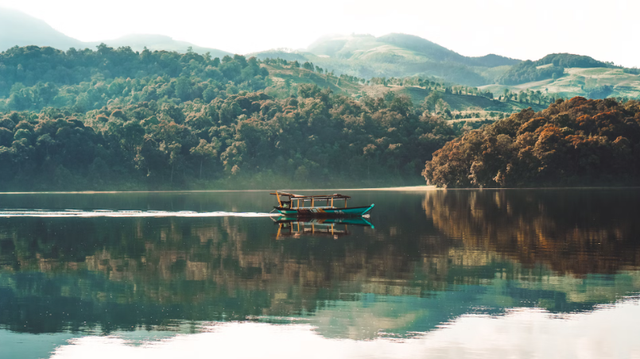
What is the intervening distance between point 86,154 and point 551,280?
410 feet

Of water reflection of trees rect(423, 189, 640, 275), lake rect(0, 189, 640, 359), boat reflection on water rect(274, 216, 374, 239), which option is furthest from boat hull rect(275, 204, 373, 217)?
lake rect(0, 189, 640, 359)

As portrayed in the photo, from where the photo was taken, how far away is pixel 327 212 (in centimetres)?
4800

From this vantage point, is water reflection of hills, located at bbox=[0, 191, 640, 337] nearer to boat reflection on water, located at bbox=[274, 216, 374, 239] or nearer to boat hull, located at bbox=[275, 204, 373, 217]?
boat reflection on water, located at bbox=[274, 216, 374, 239]

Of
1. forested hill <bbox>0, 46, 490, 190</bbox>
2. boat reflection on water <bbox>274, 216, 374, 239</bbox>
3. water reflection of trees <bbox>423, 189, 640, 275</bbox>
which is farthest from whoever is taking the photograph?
forested hill <bbox>0, 46, 490, 190</bbox>

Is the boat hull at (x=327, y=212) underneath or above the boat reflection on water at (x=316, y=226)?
above

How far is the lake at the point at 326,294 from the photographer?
555 inches

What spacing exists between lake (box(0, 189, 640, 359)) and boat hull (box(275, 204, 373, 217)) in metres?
11.5

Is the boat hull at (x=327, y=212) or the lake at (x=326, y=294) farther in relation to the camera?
the boat hull at (x=327, y=212)

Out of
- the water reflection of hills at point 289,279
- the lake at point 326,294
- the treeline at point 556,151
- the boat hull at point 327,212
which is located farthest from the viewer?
the treeline at point 556,151

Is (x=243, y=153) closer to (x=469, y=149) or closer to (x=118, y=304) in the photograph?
(x=469, y=149)

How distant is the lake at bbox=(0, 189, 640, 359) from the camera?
46.2ft

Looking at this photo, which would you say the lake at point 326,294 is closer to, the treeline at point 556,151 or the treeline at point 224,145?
the treeline at point 556,151

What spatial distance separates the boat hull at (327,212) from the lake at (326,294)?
37.8 feet

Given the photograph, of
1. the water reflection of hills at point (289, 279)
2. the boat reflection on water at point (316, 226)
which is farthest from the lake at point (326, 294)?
the boat reflection on water at point (316, 226)
